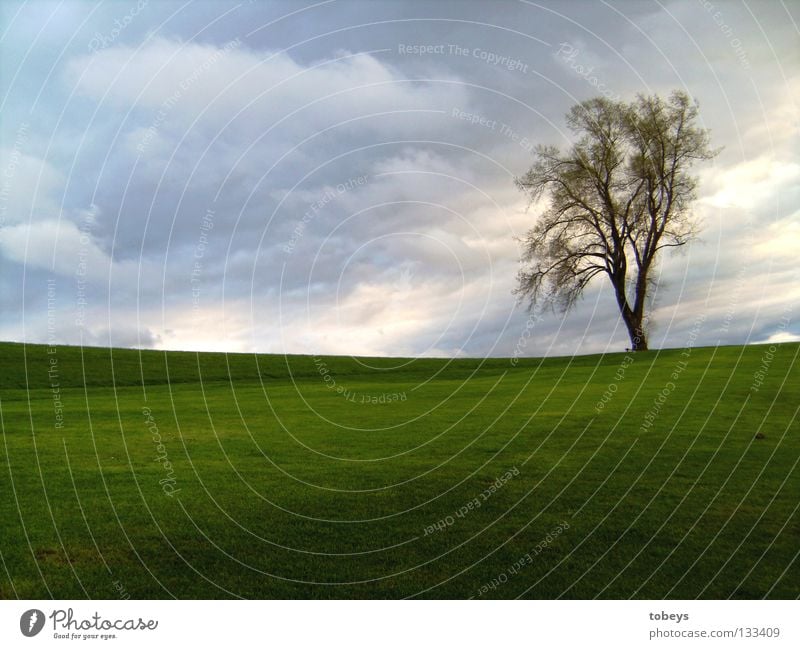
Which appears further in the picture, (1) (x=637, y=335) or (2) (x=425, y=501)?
(1) (x=637, y=335)

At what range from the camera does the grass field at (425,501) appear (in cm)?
781

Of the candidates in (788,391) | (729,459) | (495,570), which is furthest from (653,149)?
(495,570)

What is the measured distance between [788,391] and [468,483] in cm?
1508

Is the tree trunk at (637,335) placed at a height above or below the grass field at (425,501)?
above

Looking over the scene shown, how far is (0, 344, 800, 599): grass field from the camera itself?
781 centimetres

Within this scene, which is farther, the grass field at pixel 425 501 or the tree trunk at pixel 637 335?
the tree trunk at pixel 637 335

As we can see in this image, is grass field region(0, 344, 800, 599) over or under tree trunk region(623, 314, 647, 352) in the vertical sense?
under

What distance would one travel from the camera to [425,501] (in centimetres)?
1032

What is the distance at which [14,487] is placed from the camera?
12344 millimetres

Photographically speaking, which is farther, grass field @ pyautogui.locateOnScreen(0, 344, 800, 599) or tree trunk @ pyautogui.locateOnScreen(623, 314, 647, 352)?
tree trunk @ pyautogui.locateOnScreen(623, 314, 647, 352)

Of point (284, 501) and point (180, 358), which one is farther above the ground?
point (180, 358)
